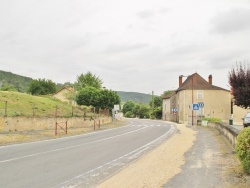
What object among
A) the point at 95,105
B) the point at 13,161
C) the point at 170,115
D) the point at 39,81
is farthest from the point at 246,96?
the point at 39,81

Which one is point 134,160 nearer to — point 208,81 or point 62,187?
point 62,187

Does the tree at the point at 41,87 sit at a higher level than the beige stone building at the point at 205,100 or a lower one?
higher

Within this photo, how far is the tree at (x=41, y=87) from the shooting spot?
11119 cm

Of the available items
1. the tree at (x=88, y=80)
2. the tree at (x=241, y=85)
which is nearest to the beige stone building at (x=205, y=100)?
the tree at (x=88, y=80)

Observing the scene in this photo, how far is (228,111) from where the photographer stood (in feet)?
251

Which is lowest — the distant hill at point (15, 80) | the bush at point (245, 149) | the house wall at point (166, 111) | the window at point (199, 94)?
the bush at point (245, 149)

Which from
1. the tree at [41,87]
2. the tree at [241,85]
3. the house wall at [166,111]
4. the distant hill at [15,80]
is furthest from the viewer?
the distant hill at [15,80]

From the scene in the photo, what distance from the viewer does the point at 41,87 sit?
113250 millimetres

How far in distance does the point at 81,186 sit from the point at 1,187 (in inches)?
77.8

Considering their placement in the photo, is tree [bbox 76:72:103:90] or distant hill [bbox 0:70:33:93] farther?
distant hill [bbox 0:70:33:93]

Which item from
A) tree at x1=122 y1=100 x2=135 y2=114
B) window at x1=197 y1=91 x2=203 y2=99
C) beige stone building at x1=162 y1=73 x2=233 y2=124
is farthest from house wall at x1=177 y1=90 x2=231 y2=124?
tree at x1=122 y1=100 x2=135 y2=114

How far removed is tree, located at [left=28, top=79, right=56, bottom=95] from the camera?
4377 inches

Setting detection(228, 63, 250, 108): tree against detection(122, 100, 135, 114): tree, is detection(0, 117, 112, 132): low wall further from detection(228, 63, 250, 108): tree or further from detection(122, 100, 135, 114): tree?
detection(122, 100, 135, 114): tree

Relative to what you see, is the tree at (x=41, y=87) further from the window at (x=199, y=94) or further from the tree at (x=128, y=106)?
the window at (x=199, y=94)
